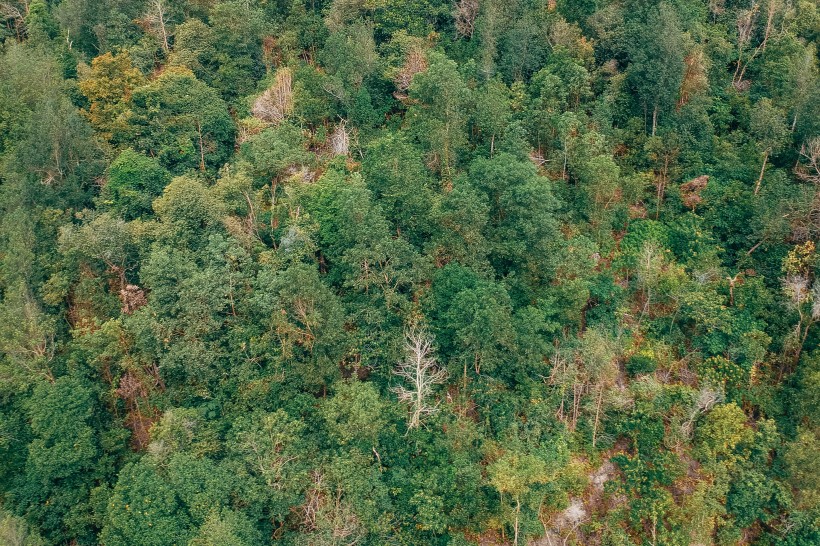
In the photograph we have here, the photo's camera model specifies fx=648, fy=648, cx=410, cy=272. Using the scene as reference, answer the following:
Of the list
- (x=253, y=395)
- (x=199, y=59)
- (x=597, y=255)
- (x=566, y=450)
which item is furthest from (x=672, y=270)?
(x=199, y=59)

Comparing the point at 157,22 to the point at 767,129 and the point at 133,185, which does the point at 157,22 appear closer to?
the point at 133,185

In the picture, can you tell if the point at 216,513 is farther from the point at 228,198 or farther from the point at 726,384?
the point at 726,384

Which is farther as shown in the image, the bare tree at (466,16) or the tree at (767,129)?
the bare tree at (466,16)

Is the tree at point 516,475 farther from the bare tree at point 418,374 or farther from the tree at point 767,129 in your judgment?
the tree at point 767,129

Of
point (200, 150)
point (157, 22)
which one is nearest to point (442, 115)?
point (200, 150)

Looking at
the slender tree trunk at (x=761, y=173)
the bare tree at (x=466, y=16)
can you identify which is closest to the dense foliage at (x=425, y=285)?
the slender tree trunk at (x=761, y=173)

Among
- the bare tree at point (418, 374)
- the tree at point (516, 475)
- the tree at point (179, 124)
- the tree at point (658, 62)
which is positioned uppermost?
the tree at point (658, 62)

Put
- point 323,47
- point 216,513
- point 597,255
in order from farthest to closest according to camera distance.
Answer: point 323,47
point 597,255
point 216,513
